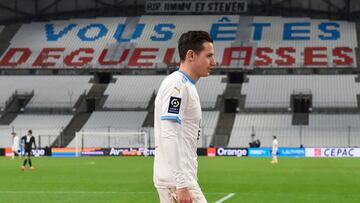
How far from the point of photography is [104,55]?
263ft

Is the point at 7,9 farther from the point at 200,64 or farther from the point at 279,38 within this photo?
the point at 200,64

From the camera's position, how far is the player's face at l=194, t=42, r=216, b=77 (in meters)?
6.10

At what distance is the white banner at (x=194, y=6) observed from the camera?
8375 centimetres

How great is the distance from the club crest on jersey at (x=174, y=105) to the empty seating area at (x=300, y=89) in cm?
6561

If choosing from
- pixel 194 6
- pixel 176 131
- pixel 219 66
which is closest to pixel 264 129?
pixel 219 66

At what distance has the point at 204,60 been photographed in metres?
6.14

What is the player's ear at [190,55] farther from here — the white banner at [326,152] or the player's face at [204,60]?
the white banner at [326,152]

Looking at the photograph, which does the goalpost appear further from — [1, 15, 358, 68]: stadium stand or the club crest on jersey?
the club crest on jersey

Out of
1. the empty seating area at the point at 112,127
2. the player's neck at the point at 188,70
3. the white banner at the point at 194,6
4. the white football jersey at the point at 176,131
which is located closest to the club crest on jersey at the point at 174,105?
the white football jersey at the point at 176,131

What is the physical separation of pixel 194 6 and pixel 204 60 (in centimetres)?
7923

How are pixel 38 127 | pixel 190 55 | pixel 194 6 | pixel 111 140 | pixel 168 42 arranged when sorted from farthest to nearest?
pixel 194 6 < pixel 168 42 < pixel 38 127 < pixel 111 140 < pixel 190 55

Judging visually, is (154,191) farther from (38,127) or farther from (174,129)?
(38,127)

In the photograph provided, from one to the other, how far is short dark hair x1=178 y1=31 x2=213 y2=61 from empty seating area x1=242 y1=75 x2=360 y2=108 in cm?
6550

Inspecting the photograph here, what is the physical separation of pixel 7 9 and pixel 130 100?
24.7 m
